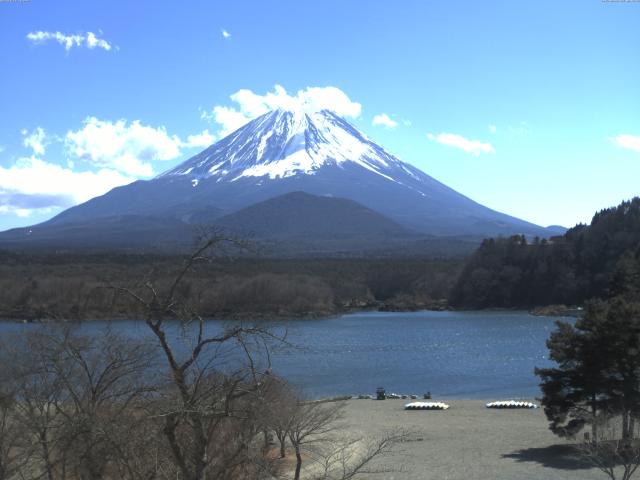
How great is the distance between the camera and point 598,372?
14.7 metres

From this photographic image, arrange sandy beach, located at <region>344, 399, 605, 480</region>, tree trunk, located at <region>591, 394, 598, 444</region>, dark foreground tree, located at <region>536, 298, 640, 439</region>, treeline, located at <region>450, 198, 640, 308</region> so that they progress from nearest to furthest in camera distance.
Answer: tree trunk, located at <region>591, 394, 598, 444</region> < sandy beach, located at <region>344, 399, 605, 480</region> < dark foreground tree, located at <region>536, 298, 640, 439</region> < treeline, located at <region>450, 198, 640, 308</region>

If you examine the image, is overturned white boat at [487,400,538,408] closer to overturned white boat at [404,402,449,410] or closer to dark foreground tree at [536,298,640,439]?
overturned white boat at [404,402,449,410]

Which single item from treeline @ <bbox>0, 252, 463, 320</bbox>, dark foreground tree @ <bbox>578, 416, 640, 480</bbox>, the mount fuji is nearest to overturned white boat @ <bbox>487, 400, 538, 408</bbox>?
dark foreground tree @ <bbox>578, 416, 640, 480</bbox>

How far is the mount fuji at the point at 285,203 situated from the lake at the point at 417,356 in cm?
6429

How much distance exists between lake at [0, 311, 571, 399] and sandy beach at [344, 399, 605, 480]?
2800 millimetres

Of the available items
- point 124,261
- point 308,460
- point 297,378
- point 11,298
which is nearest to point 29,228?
point 124,261

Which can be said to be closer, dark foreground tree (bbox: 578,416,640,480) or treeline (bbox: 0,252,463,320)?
dark foreground tree (bbox: 578,416,640,480)

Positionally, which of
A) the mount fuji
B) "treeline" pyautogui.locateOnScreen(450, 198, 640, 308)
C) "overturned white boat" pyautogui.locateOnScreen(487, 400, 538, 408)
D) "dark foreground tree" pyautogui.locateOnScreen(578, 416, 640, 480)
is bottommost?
"overturned white boat" pyautogui.locateOnScreen(487, 400, 538, 408)

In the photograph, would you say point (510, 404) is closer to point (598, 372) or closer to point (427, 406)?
point (427, 406)

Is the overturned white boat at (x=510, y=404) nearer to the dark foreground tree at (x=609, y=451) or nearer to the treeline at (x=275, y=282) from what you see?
the dark foreground tree at (x=609, y=451)

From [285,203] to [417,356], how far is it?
115 meters

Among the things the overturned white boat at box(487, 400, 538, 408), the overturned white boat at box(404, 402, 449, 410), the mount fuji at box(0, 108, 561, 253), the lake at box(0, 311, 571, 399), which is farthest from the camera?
the mount fuji at box(0, 108, 561, 253)

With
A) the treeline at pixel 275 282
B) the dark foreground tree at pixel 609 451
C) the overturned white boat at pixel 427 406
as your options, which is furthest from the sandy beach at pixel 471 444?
the treeline at pixel 275 282

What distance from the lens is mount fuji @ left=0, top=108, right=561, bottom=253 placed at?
134 metres
